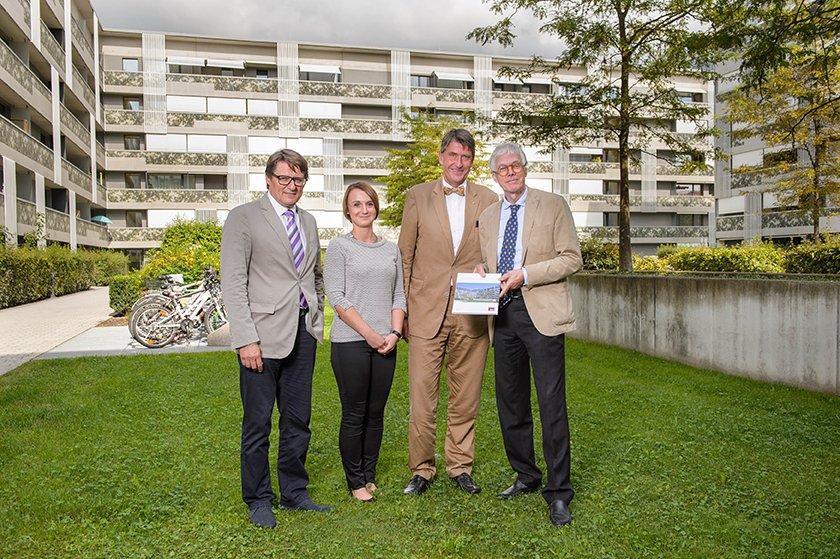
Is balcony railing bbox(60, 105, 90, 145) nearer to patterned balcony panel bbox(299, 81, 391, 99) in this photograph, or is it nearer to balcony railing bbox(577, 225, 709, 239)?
patterned balcony panel bbox(299, 81, 391, 99)

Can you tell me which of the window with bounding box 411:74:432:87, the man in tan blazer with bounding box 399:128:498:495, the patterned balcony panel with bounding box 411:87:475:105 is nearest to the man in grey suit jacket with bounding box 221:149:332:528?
the man in tan blazer with bounding box 399:128:498:495

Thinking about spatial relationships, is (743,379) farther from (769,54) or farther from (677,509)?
(677,509)

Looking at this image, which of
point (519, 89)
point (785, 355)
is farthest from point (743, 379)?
point (519, 89)

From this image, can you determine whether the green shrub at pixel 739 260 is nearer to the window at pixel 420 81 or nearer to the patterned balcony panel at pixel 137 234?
the window at pixel 420 81

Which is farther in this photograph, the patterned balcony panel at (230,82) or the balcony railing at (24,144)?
the patterned balcony panel at (230,82)

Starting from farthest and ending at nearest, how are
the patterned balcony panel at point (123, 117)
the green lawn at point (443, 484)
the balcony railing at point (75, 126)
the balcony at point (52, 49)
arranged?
the patterned balcony panel at point (123, 117) < the balcony railing at point (75, 126) < the balcony at point (52, 49) < the green lawn at point (443, 484)

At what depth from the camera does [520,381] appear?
15.4 feet

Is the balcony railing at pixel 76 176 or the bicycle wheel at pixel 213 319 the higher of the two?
the balcony railing at pixel 76 176

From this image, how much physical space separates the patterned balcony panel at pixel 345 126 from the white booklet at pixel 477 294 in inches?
1963

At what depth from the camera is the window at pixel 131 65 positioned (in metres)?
51.6

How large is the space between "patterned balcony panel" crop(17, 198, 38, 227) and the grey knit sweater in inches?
1098

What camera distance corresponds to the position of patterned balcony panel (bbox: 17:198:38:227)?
28219 millimetres

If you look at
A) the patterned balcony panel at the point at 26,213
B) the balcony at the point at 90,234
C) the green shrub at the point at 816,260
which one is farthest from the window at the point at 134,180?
the green shrub at the point at 816,260

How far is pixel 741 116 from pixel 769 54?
59.4 ft
